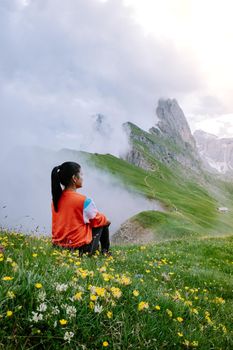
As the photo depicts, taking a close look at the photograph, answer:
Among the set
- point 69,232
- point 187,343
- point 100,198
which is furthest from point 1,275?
point 100,198

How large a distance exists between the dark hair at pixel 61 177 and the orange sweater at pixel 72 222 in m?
0.17

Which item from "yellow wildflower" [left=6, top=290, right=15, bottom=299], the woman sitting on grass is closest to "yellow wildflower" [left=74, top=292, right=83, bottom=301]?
"yellow wildflower" [left=6, top=290, right=15, bottom=299]

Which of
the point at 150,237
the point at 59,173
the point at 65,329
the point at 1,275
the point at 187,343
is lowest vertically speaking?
the point at 150,237

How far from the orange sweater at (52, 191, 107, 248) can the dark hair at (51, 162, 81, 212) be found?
17cm

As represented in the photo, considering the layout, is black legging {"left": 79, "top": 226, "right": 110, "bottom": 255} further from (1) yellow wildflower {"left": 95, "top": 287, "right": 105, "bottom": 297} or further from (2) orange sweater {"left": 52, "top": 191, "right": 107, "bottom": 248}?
(1) yellow wildflower {"left": 95, "top": 287, "right": 105, "bottom": 297}

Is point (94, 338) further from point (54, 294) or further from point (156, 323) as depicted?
point (156, 323)

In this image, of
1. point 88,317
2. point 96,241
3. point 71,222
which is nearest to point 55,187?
point 71,222

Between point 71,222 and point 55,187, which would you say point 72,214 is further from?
point 55,187

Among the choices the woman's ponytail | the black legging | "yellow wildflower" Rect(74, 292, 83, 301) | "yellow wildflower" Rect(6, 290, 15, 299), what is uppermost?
the woman's ponytail

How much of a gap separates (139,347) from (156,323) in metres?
0.57

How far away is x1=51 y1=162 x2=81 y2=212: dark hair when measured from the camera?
9.12 metres

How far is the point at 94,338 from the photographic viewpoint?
3559 millimetres

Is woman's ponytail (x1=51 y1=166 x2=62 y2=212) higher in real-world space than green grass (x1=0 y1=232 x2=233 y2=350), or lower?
higher

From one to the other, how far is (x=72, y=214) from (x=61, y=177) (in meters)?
1.05
